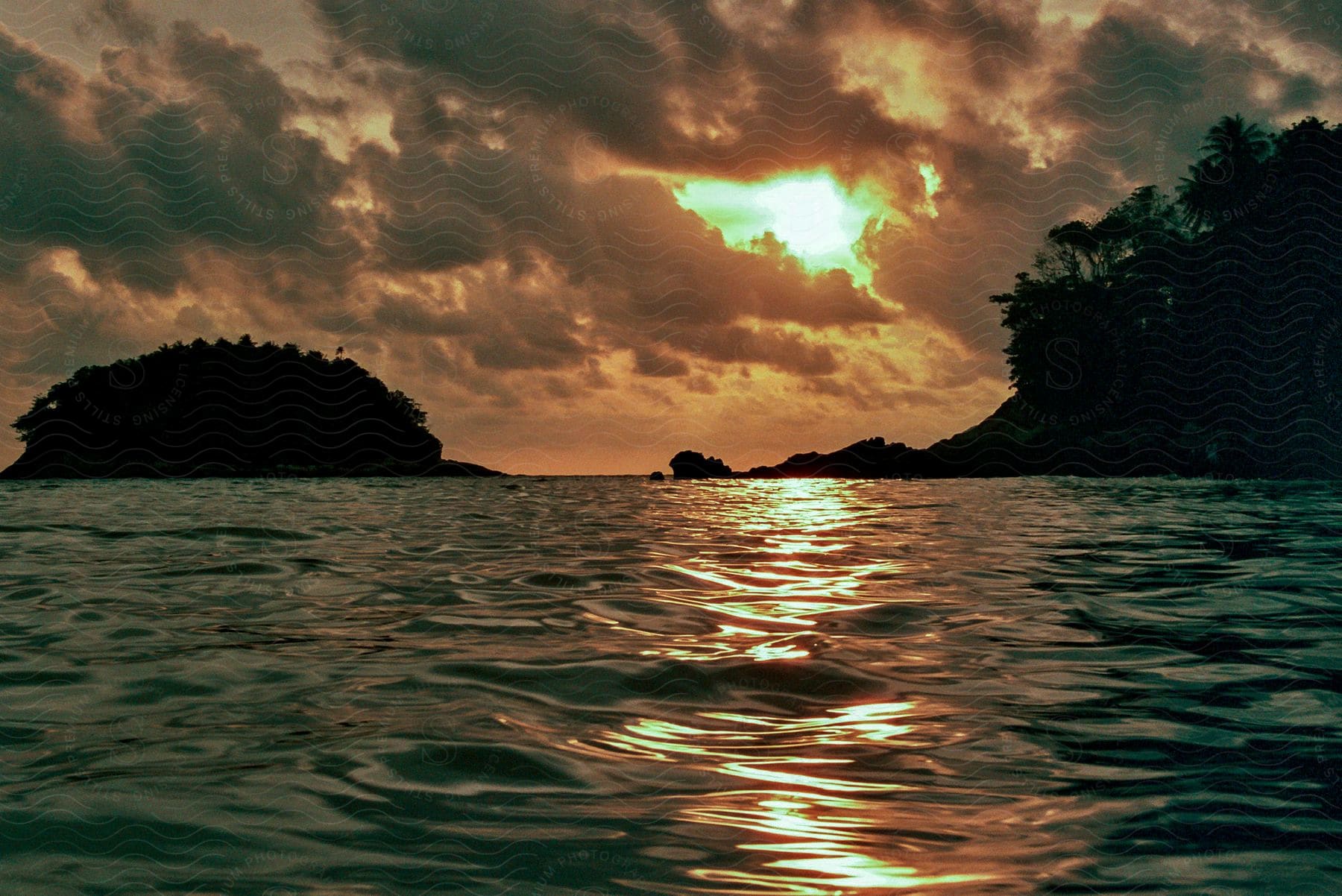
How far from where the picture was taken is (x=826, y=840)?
11.6 ft

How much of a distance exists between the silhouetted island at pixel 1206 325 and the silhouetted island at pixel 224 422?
4801 centimetres

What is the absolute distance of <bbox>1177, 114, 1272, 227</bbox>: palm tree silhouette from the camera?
51.9m

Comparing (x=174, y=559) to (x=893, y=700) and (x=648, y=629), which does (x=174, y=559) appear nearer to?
(x=648, y=629)

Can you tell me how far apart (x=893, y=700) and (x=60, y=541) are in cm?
1260

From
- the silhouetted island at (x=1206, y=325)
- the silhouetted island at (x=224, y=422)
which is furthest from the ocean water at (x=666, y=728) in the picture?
the silhouetted island at (x=224, y=422)

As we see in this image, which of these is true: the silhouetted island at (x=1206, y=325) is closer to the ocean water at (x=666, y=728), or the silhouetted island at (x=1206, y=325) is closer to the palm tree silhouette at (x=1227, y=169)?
the palm tree silhouette at (x=1227, y=169)

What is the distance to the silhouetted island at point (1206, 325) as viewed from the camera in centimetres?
4950

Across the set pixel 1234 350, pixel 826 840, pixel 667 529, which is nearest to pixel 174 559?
pixel 667 529

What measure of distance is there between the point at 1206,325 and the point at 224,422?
62073mm

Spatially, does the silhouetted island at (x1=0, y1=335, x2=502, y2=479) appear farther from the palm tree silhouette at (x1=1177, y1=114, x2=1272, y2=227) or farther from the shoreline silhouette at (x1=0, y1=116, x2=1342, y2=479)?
the palm tree silhouette at (x1=1177, y1=114, x2=1272, y2=227)

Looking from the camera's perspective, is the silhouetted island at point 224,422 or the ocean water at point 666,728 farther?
the silhouetted island at point 224,422

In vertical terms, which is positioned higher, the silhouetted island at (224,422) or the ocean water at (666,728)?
the silhouetted island at (224,422)

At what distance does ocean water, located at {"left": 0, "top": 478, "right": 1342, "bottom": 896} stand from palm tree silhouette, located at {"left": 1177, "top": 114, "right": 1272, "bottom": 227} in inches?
1914

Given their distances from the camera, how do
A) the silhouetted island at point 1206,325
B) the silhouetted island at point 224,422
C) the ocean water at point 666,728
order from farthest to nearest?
the silhouetted island at point 224,422 → the silhouetted island at point 1206,325 → the ocean water at point 666,728
